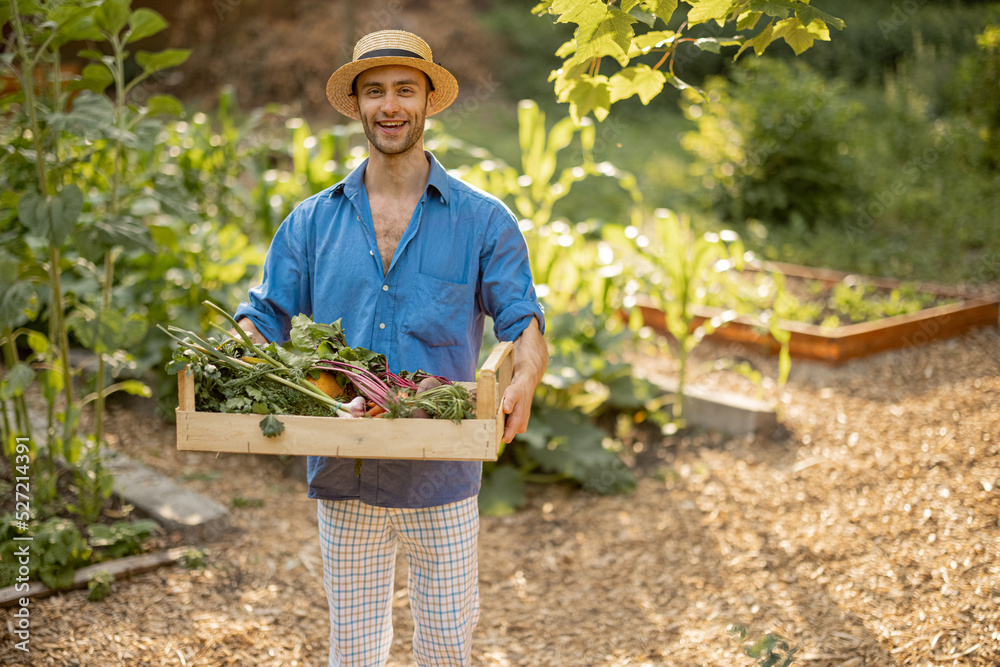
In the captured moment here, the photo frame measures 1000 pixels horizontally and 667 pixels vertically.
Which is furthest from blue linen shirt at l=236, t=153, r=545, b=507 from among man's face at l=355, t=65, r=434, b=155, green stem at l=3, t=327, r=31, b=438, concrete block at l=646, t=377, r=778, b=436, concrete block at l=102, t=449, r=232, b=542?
concrete block at l=646, t=377, r=778, b=436

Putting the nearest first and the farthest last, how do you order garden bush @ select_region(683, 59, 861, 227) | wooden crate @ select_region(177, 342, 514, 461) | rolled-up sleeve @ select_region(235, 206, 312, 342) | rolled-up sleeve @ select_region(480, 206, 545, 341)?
wooden crate @ select_region(177, 342, 514, 461) < rolled-up sleeve @ select_region(480, 206, 545, 341) < rolled-up sleeve @ select_region(235, 206, 312, 342) < garden bush @ select_region(683, 59, 861, 227)

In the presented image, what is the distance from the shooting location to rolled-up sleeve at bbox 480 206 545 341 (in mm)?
1829

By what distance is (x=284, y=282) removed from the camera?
6.47 feet

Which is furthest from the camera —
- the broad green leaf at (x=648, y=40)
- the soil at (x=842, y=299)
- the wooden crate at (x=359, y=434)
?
the soil at (x=842, y=299)

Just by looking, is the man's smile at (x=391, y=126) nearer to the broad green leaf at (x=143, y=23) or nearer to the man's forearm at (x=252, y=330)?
the man's forearm at (x=252, y=330)

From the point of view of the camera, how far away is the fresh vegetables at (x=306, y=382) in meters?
1.56

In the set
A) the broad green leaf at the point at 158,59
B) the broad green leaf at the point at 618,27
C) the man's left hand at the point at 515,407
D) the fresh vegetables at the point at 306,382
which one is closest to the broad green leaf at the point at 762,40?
the broad green leaf at the point at 618,27

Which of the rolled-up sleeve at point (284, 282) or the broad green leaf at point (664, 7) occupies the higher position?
the broad green leaf at point (664, 7)

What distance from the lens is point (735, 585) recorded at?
2.88m

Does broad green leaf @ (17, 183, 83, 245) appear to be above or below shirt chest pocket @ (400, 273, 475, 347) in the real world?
above

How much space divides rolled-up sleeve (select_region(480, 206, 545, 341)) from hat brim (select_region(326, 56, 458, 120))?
0.34m

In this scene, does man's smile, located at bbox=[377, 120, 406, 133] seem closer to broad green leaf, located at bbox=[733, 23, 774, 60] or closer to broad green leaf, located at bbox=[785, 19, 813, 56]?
broad green leaf, located at bbox=[733, 23, 774, 60]

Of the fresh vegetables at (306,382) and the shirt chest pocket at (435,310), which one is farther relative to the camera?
the shirt chest pocket at (435,310)

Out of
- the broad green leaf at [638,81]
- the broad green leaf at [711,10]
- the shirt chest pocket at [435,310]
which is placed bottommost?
the shirt chest pocket at [435,310]
